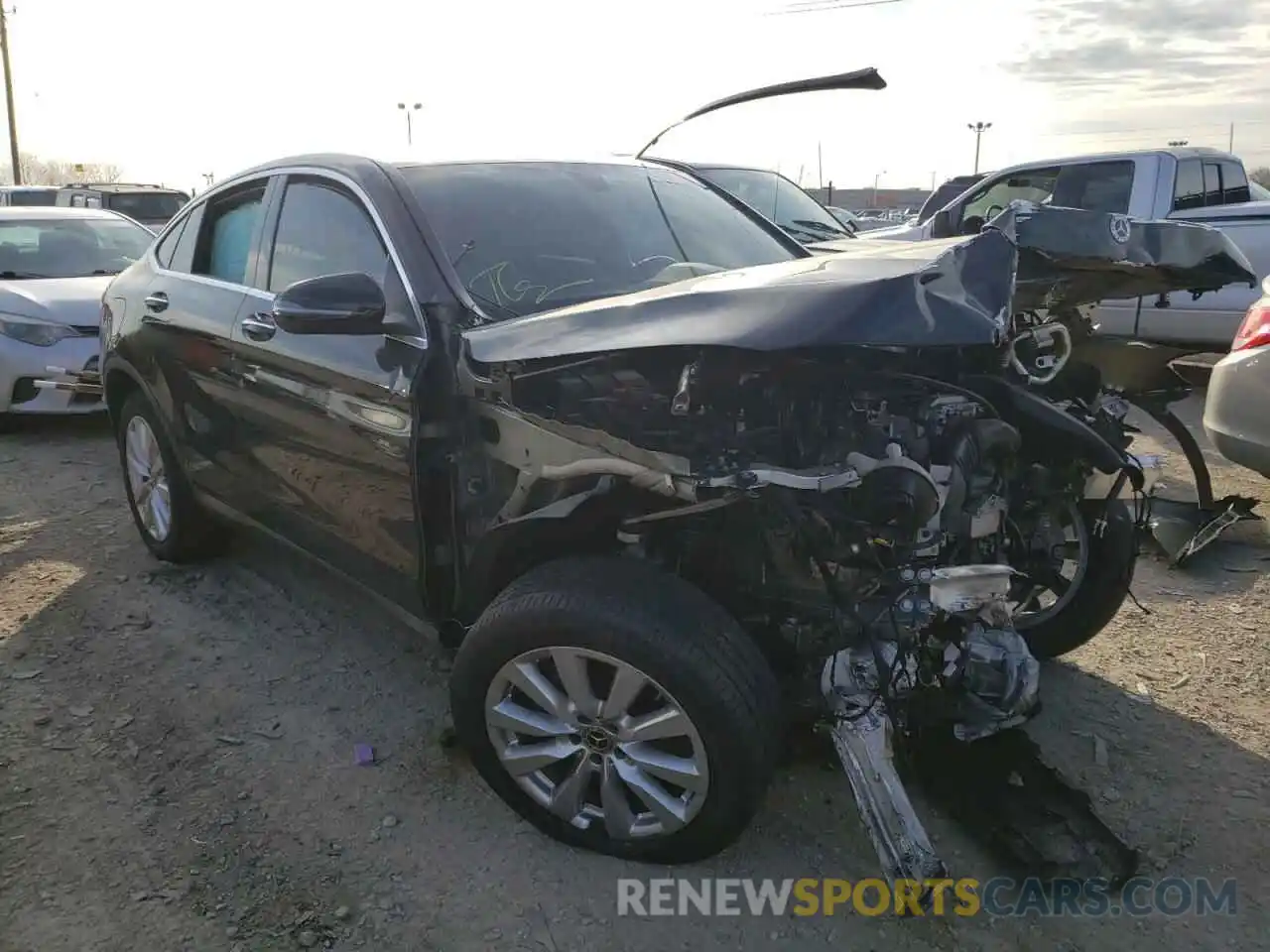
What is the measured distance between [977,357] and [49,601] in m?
3.86

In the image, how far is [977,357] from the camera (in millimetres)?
2816

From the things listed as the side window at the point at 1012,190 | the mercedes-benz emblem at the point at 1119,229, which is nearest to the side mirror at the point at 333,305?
the mercedes-benz emblem at the point at 1119,229

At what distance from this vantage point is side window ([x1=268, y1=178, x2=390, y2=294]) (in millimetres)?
3215

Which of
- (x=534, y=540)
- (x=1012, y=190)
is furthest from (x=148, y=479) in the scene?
(x=1012, y=190)

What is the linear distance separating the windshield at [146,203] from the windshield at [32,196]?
33.8 inches

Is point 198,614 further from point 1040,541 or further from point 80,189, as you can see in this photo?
point 80,189

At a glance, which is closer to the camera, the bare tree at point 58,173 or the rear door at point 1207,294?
the rear door at point 1207,294

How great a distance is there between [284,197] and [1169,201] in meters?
7.50

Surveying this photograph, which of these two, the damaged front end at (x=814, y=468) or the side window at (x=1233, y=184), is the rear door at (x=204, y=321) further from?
the side window at (x=1233, y=184)

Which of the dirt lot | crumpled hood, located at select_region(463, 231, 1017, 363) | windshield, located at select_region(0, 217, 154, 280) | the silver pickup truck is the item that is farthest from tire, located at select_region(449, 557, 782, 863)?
windshield, located at select_region(0, 217, 154, 280)

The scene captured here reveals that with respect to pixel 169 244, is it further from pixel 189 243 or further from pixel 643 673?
pixel 643 673

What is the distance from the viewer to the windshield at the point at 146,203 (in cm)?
1451

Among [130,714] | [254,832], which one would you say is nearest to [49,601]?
[130,714]

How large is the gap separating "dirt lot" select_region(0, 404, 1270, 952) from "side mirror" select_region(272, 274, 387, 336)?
1336 mm
